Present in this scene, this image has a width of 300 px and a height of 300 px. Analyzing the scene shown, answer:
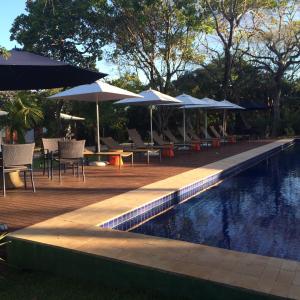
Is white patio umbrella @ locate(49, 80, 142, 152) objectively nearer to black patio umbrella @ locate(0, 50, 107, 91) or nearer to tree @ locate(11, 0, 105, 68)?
black patio umbrella @ locate(0, 50, 107, 91)

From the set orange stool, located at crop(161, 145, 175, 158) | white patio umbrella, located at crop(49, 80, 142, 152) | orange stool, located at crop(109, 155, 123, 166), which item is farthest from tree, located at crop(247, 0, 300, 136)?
orange stool, located at crop(109, 155, 123, 166)

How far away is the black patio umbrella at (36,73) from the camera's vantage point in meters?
5.58

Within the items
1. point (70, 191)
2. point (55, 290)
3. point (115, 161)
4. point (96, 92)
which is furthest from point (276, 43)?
point (55, 290)

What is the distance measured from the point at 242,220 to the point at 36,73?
377 centimetres

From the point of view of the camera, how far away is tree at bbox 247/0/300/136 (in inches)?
1099

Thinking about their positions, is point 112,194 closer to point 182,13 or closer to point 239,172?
point 239,172

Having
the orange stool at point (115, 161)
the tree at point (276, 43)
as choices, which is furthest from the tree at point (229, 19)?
the orange stool at point (115, 161)

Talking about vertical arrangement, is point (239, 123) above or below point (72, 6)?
below

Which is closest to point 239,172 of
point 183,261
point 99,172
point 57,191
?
point 99,172

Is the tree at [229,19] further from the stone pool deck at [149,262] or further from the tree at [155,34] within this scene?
the stone pool deck at [149,262]

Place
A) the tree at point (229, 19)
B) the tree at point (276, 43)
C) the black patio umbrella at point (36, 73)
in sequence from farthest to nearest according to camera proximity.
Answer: the tree at point (276, 43) → the tree at point (229, 19) → the black patio umbrella at point (36, 73)

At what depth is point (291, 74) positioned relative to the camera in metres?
34.6

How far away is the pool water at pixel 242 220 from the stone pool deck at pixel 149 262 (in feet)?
3.75

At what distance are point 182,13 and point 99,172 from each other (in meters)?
11.8
